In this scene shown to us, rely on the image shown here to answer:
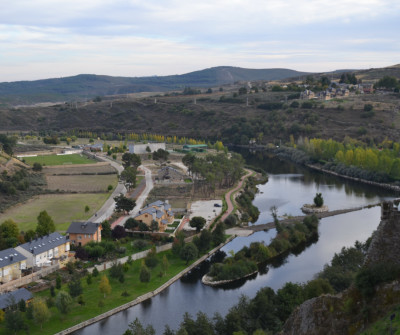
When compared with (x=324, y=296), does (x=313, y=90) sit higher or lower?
higher

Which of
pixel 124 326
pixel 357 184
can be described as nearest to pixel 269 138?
pixel 357 184

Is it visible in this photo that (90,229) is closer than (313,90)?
Yes

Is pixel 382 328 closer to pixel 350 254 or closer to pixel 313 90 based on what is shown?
pixel 350 254

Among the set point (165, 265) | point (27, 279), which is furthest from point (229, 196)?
point (27, 279)

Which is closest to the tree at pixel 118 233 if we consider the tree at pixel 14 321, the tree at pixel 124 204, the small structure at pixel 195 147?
the tree at pixel 124 204

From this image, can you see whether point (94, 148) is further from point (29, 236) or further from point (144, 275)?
point (144, 275)

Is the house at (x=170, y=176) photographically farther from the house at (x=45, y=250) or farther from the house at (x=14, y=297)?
the house at (x=14, y=297)

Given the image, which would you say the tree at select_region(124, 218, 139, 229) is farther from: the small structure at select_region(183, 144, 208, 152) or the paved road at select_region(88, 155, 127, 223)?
the small structure at select_region(183, 144, 208, 152)

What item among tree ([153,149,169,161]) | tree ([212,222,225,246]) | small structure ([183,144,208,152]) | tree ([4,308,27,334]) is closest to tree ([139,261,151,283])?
tree ([4,308,27,334])
